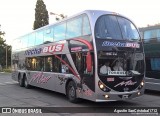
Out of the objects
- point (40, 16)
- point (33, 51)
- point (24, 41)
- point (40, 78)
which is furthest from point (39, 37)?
point (40, 16)

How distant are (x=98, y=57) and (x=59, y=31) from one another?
182 inches

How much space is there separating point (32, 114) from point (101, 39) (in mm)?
3799

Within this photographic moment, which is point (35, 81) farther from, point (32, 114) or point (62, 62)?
point (32, 114)

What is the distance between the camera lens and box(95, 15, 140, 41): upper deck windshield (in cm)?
1188

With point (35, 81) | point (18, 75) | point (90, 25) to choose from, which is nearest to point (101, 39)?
point (90, 25)

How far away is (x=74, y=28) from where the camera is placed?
13.6 metres

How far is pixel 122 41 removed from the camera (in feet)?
39.7

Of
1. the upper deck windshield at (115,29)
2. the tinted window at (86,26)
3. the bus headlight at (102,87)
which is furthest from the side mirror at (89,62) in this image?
the tinted window at (86,26)

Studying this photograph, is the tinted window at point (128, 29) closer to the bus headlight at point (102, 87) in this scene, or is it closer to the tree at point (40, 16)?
the bus headlight at point (102, 87)

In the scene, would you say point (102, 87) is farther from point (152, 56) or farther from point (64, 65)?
point (152, 56)

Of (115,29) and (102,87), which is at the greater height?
(115,29)

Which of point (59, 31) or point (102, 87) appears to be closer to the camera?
point (102, 87)

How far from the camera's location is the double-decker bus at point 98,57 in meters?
11.5

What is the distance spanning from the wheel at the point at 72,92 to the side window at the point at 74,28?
216cm
